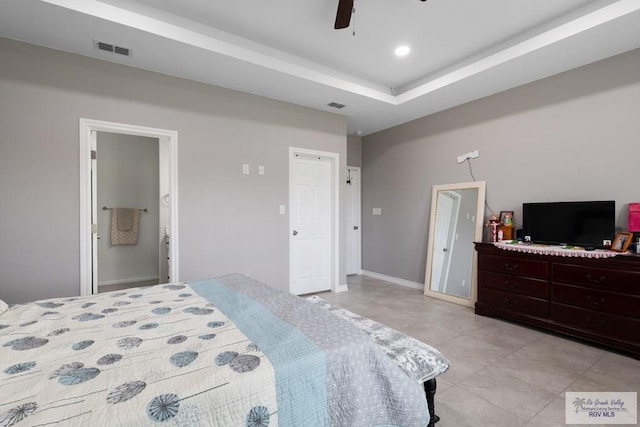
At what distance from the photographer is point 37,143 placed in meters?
2.68

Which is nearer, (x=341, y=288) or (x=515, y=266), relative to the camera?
(x=515, y=266)

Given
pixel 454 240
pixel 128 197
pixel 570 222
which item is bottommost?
pixel 454 240

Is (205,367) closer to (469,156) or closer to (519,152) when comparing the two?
(519,152)

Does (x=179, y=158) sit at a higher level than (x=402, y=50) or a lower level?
lower

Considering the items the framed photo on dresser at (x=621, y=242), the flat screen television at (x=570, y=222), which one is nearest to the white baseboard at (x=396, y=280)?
the flat screen television at (x=570, y=222)

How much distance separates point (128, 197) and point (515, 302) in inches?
220

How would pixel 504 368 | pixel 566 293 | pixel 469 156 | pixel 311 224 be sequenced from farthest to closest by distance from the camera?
pixel 311 224
pixel 469 156
pixel 566 293
pixel 504 368

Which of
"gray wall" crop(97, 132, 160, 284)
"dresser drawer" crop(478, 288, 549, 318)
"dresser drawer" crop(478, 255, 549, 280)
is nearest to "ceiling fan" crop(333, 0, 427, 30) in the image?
"dresser drawer" crop(478, 255, 549, 280)

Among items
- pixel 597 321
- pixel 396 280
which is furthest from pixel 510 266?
pixel 396 280

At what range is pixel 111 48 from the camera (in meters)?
2.74

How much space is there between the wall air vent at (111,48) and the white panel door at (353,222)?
3746mm

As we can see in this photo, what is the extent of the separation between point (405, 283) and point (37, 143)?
4.81 m

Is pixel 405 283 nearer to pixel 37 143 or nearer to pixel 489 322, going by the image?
pixel 489 322

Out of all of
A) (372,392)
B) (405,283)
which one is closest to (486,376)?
(372,392)
